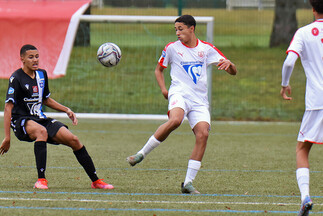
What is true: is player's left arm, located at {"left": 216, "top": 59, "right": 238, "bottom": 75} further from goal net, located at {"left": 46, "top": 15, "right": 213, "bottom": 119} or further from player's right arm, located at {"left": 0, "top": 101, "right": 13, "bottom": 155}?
goal net, located at {"left": 46, "top": 15, "right": 213, "bottom": 119}

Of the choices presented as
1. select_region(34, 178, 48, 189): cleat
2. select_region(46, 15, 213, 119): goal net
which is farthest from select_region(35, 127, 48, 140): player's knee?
select_region(46, 15, 213, 119): goal net

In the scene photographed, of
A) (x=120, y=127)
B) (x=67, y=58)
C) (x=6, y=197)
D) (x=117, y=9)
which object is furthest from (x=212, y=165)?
(x=117, y=9)

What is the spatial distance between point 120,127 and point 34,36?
2.63 m

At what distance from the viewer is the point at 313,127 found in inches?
222

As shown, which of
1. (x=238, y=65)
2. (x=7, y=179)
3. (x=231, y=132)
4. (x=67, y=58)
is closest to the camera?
(x=7, y=179)

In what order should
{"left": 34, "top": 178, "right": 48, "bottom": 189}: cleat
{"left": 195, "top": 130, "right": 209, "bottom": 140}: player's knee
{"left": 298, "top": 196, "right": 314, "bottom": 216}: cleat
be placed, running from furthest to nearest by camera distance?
1. {"left": 195, "top": 130, "right": 209, "bottom": 140}: player's knee
2. {"left": 34, "top": 178, "right": 48, "bottom": 189}: cleat
3. {"left": 298, "top": 196, "right": 314, "bottom": 216}: cleat

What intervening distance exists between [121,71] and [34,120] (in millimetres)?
7730

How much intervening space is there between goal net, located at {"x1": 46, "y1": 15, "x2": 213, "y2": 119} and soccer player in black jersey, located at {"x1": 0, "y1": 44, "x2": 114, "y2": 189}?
20.3 feet

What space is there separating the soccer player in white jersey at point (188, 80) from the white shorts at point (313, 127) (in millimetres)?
1515

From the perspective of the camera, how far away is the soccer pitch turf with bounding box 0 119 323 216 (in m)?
5.98

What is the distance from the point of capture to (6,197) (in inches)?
251

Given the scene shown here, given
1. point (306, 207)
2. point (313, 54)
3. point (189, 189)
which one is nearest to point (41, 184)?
point (189, 189)

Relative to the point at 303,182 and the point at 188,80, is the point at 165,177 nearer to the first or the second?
the point at 188,80

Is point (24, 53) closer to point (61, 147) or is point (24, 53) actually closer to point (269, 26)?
point (61, 147)
